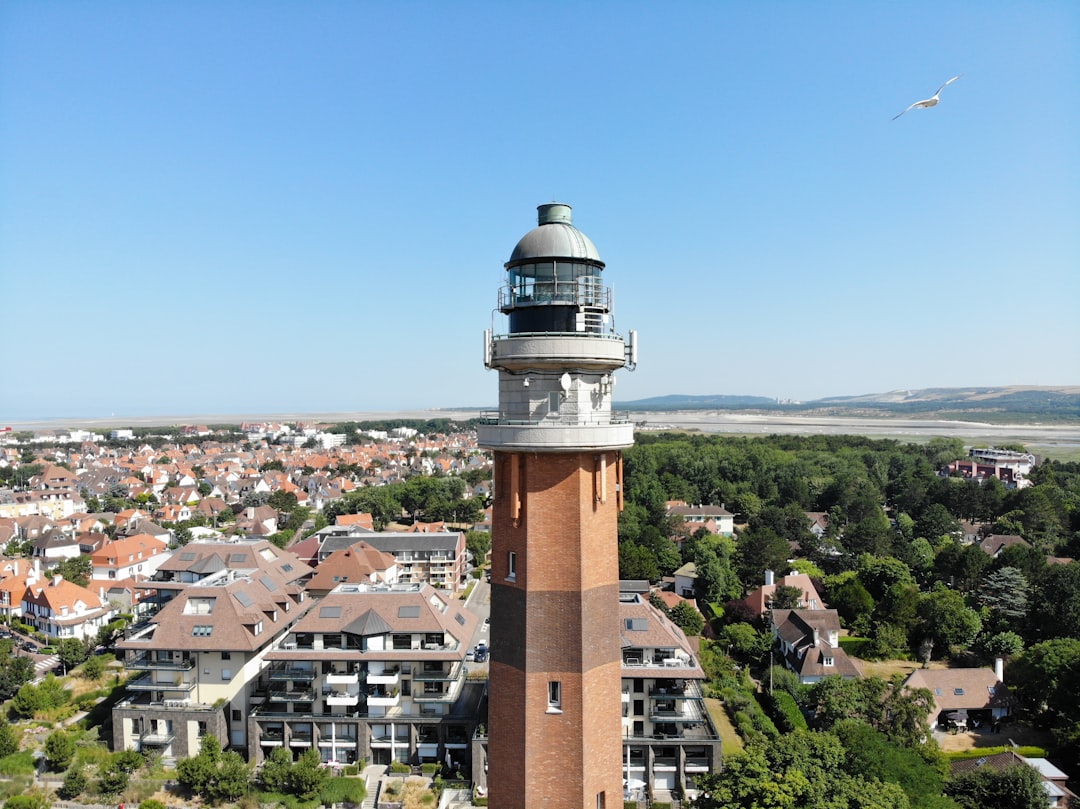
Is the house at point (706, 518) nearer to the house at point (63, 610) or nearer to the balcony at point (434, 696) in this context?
the balcony at point (434, 696)

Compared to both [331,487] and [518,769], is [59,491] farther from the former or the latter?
[518,769]

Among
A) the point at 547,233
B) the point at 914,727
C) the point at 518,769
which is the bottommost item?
the point at 914,727

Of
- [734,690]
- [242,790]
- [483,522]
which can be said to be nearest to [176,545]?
[483,522]

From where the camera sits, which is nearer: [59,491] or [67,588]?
[67,588]

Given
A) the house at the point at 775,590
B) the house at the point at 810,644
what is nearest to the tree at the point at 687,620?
the house at the point at 775,590

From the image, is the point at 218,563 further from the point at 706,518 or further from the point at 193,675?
the point at 706,518

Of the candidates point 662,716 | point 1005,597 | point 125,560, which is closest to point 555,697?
point 662,716
